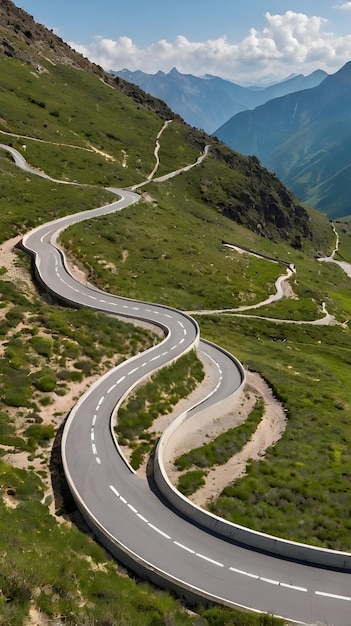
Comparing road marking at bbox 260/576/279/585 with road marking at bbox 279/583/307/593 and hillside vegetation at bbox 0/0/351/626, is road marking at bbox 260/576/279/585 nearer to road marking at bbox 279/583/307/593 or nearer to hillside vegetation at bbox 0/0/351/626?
road marking at bbox 279/583/307/593

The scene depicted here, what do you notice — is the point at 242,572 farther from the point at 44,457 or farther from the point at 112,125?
the point at 112,125

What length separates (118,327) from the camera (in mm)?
42156

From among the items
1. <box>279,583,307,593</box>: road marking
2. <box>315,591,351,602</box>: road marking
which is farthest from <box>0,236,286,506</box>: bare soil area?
<box>315,591,351,602</box>: road marking

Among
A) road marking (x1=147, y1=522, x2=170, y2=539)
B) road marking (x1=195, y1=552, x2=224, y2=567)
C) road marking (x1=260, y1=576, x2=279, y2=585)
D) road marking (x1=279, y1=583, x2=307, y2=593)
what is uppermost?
road marking (x1=279, y1=583, x2=307, y2=593)

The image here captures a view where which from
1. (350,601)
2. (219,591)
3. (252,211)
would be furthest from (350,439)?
(252,211)

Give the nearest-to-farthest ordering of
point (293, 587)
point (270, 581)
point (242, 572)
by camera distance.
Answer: point (293, 587), point (270, 581), point (242, 572)

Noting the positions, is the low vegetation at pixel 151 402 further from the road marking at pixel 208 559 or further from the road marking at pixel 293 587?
the road marking at pixel 293 587

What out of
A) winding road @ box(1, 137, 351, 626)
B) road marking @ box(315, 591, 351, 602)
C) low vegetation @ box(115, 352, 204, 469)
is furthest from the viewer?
low vegetation @ box(115, 352, 204, 469)

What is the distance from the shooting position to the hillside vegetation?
55.9 feet

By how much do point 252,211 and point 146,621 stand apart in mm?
153403

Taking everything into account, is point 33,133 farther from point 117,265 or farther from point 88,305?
point 88,305

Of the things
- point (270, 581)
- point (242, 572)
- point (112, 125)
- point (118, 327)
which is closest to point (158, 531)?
point (242, 572)

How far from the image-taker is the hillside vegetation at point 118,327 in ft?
55.9

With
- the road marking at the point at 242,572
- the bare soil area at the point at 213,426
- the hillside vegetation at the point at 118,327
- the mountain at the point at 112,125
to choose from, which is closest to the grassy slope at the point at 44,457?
the hillside vegetation at the point at 118,327
